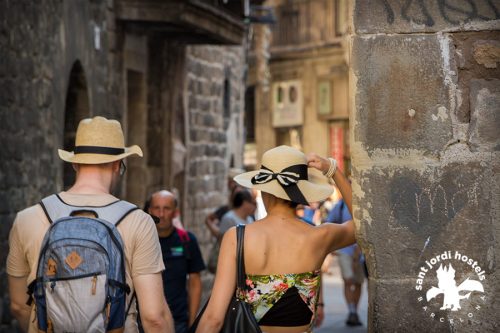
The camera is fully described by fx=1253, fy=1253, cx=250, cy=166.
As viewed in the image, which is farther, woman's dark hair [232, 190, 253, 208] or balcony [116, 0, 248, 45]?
balcony [116, 0, 248, 45]

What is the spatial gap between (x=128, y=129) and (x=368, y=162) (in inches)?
412

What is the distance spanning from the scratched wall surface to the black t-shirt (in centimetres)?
321

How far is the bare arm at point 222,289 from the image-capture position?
5031 mm

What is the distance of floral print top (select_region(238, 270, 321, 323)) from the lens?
5094 mm

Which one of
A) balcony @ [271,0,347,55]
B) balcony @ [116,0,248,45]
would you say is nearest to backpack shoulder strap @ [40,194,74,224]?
balcony @ [116,0,248,45]

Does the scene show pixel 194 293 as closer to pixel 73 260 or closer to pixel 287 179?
pixel 287 179

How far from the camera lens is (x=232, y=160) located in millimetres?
20125

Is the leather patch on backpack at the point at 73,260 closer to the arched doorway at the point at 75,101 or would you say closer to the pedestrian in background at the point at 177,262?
the pedestrian in background at the point at 177,262

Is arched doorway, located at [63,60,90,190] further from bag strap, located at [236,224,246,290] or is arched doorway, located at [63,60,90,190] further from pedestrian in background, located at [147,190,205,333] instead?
bag strap, located at [236,224,246,290]

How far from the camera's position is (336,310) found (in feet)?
50.8

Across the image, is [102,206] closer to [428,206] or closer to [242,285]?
[242,285]

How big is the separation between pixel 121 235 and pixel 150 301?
0.93ft

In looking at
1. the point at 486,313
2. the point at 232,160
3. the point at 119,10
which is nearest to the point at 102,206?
the point at 486,313

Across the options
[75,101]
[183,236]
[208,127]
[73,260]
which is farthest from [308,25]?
[73,260]
